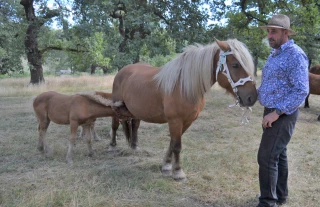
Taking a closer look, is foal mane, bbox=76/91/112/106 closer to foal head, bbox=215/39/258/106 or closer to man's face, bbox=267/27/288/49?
foal head, bbox=215/39/258/106

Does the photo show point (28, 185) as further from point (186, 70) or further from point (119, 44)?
point (119, 44)

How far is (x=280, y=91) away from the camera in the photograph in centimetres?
265

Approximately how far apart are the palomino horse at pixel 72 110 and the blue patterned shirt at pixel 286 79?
2951mm

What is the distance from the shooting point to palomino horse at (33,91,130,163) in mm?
4797

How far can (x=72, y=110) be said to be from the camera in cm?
481

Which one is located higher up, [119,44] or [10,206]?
[119,44]

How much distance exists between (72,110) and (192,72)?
2.33m

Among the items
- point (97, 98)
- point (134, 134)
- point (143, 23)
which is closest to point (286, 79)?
point (97, 98)

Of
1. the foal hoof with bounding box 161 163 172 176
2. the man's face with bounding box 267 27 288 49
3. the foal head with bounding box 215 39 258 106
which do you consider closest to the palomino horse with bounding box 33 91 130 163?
the foal hoof with bounding box 161 163 172 176

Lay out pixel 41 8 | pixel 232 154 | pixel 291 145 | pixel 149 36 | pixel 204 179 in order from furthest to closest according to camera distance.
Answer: pixel 41 8 → pixel 149 36 → pixel 291 145 → pixel 232 154 → pixel 204 179

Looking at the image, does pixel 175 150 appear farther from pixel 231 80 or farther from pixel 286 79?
pixel 286 79

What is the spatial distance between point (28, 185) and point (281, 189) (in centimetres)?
317

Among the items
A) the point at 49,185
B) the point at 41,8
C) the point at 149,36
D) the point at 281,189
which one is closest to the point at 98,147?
the point at 49,185

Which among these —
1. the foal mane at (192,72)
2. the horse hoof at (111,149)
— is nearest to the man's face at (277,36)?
the foal mane at (192,72)
